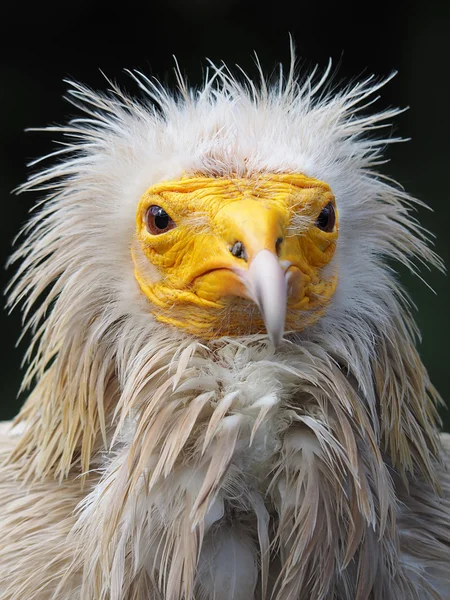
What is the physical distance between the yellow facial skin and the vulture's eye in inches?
0.4

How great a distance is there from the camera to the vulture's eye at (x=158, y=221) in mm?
1812

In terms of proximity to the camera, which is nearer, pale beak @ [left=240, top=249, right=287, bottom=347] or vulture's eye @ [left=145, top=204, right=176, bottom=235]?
pale beak @ [left=240, top=249, right=287, bottom=347]

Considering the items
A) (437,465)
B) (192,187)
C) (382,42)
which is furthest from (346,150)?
(382,42)

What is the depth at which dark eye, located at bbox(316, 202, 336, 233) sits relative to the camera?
1843 millimetres

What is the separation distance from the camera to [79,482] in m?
1.90

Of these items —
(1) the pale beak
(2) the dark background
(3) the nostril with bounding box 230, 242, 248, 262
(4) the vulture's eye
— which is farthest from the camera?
(2) the dark background

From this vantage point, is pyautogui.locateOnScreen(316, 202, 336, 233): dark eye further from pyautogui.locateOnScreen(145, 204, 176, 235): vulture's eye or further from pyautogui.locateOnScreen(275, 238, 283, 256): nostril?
pyautogui.locateOnScreen(145, 204, 176, 235): vulture's eye

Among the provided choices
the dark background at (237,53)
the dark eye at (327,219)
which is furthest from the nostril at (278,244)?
the dark background at (237,53)

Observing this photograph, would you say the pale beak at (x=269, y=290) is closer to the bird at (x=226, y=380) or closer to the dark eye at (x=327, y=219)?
the bird at (x=226, y=380)

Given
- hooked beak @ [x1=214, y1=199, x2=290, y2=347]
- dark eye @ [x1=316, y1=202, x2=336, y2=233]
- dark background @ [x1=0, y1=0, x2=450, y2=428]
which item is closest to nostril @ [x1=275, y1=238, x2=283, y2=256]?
hooked beak @ [x1=214, y1=199, x2=290, y2=347]

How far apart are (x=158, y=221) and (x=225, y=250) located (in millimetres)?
222

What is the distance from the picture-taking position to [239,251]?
1.63 metres

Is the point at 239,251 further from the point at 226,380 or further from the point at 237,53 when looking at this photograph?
the point at 237,53

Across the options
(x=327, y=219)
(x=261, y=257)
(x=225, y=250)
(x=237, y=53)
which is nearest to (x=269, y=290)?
(x=261, y=257)
